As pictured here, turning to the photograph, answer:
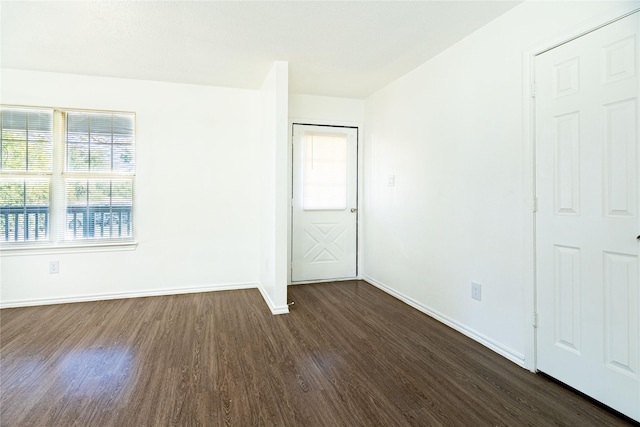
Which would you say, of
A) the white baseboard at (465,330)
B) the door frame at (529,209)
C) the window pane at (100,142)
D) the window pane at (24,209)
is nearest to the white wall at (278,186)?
the white baseboard at (465,330)

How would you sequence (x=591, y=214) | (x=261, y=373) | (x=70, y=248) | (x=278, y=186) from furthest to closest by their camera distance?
(x=70, y=248)
(x=278, y=186)
(x=261, y=373)
(x=591, y=214)

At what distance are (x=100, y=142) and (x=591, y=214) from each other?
4.51m

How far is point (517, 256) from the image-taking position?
2.24 m

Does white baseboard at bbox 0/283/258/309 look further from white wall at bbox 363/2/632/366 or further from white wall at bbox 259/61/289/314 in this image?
white wall at bbox 363/2/632/366

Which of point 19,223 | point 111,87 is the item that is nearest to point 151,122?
point 111,87

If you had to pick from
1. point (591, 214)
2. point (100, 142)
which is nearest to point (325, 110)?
point (100, 142)

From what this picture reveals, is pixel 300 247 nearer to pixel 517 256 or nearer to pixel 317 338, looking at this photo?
pixel 317 338

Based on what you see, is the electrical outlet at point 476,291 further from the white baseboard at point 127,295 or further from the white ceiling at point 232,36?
the white baseboard at point 127,295

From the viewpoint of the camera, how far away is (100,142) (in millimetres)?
3588

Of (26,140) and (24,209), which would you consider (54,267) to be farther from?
(26,140)

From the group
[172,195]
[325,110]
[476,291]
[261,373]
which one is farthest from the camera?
[325,110]

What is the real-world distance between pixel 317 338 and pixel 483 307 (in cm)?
137

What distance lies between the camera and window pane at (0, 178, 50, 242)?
10.9 feet

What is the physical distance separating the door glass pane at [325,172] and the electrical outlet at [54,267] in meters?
2.87
